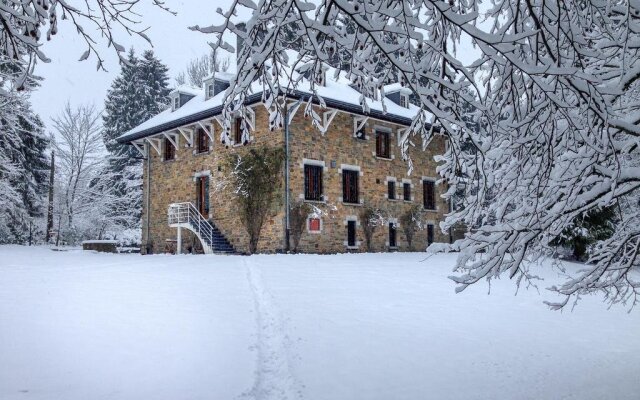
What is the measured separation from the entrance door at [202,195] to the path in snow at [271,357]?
12780mm

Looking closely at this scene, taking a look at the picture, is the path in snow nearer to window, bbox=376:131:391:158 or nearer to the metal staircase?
the metal staircase

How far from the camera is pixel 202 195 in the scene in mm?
22031

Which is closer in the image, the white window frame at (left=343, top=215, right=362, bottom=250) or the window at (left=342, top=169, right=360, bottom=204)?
the white window frame at (left=343, top=215, right=362, bottom=250)

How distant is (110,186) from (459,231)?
2215 centimetres

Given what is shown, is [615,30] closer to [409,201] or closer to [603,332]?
[603,332]

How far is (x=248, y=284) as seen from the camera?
1089 cm

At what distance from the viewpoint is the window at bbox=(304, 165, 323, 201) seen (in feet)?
65.9

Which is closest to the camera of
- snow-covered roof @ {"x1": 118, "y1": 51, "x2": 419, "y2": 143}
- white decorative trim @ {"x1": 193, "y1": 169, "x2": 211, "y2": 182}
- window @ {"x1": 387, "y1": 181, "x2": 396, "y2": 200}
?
snow-covered roof @ {"x1": 118, "y1": 51, "x2": 419, "y2": 143}

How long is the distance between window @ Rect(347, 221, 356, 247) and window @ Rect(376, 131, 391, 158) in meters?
3.46

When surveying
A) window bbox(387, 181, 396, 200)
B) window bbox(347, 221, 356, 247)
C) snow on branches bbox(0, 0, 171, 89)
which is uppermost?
window bbox(387, 181, 396, 200)

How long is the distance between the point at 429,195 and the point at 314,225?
774 centimetres

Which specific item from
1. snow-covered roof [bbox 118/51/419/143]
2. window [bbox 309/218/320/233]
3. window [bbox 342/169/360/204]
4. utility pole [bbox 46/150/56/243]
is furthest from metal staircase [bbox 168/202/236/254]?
utility pole [bbox 46/150/56/243]

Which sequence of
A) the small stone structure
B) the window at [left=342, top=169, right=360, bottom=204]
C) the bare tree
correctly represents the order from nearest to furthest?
1. the window at [left=342, top=169, right=360, bottom=204]
2. the small stone structure
3. the bare tree

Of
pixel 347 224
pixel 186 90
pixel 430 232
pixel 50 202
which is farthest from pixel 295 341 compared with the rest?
pixel 50 202
